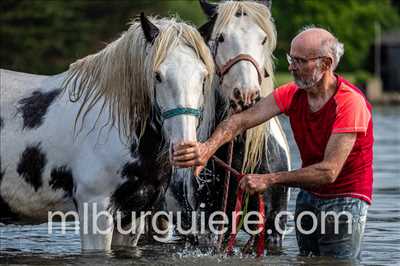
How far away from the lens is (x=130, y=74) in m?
8.50

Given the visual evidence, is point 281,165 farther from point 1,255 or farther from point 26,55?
point 26,55

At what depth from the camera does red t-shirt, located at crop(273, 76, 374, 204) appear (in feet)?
26.2

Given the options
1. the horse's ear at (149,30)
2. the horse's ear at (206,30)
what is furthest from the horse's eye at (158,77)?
the horse's ear at (206,30)

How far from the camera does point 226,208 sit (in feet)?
30.9

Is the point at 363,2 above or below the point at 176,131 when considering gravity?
above

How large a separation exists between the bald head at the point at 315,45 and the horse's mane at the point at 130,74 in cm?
63

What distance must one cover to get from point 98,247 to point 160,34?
167 centimetres

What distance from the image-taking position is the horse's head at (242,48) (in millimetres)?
8844

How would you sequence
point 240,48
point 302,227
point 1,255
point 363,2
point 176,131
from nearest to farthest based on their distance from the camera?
point 176,131
point 302,227
point 240,48
point 1,255
point 363,2

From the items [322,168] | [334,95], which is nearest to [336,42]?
[334,95]

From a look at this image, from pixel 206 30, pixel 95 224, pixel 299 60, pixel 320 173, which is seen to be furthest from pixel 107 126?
pixel 320 173

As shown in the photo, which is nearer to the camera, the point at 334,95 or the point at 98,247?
the point at 334,95

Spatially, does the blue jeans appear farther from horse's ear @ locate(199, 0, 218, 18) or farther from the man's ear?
horse's ear @ locate(199, 0, 218, 18)

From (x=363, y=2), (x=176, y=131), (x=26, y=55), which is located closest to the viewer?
(x=176, y=131)
